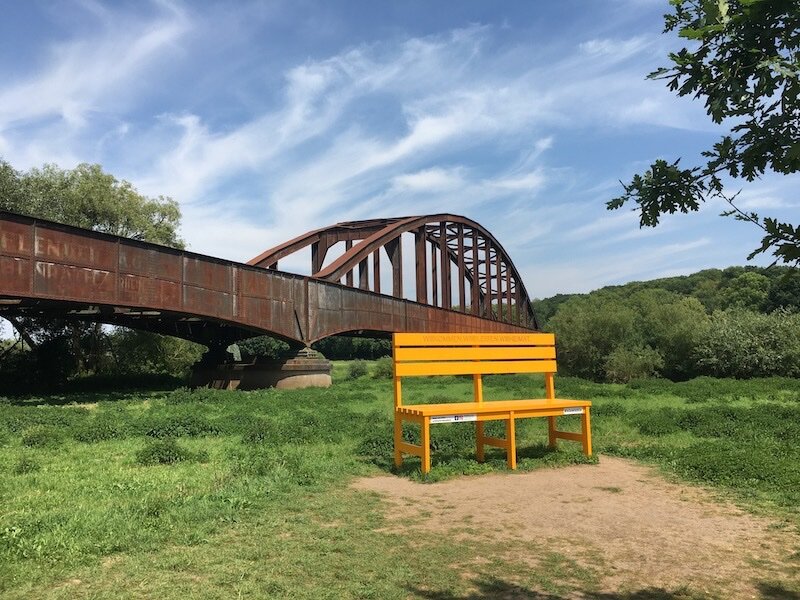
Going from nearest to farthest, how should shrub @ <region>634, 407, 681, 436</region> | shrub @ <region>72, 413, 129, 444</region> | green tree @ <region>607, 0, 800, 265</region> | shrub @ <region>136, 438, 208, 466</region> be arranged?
green tree @ <region>607, 0, 800, 265</region>, shrub @ <region>136, 438, 208, 466</region>, shrub @ <region>72, 413, 129, 444</region>, shrub @ <region>634, 407, 681, 436</region>

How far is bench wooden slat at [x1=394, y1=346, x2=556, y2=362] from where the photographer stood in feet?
26.6

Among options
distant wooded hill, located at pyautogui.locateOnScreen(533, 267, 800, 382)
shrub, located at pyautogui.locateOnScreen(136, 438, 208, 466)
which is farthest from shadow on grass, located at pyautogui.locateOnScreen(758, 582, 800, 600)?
distant wooded hill, located at pyautogui.locateOnScreen(533, 267, 800, 382)

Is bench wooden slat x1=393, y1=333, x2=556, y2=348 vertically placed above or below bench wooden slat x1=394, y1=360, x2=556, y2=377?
above

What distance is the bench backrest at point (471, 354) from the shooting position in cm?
809

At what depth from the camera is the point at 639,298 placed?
159 ft

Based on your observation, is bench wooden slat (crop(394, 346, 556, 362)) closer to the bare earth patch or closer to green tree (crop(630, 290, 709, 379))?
the bare earth patch

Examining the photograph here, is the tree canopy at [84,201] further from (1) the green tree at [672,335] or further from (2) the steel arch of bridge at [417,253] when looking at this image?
(1) the green tree at [672,335]

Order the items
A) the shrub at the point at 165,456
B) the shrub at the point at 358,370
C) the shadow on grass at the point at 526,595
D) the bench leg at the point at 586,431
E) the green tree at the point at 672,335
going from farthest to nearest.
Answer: the shrub at the point at 358,370
the green tree at the point at 672,335
the bench leg at the point at 586,431
the shrub at the point at 165,456
the shadow on grass at the point at 526,595

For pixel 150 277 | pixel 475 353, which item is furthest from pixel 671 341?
pixel 475 353

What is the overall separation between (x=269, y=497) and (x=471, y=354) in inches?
144

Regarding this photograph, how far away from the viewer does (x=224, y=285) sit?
76.5 ft

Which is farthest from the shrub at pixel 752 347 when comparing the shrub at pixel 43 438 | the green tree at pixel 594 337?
the shrub at pixel 43 438

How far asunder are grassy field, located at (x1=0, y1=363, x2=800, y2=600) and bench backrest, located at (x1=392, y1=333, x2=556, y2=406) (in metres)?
1.13

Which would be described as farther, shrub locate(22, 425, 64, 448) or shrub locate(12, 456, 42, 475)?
shrub locate(22, 425, 64, 448)
